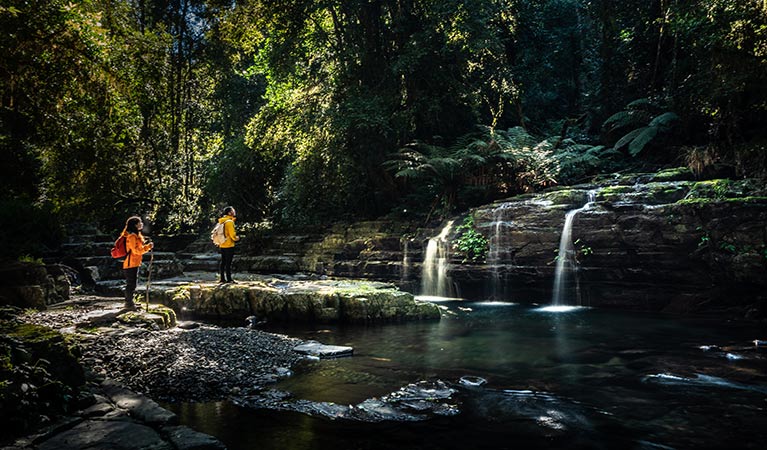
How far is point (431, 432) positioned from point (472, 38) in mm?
14477

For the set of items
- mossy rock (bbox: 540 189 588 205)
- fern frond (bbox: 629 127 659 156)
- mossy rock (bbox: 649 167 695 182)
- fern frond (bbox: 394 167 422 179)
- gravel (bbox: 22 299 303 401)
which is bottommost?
gravel (bbox: 22 299 303 401)

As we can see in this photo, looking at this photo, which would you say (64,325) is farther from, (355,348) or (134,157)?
(134,157)

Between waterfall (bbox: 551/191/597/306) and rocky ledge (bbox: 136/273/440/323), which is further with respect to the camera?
waterfall (bbox: 551/191/597/306)

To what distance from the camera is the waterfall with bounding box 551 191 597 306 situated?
11922mm

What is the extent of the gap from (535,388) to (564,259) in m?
7.26

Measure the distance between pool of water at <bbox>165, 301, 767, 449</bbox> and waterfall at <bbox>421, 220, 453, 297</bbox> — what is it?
4.69 m

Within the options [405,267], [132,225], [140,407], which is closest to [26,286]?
[132,225]

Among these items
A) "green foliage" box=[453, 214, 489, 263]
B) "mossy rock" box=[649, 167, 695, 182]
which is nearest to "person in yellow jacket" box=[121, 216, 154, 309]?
"green foliage" box=[453, 214, 489, 263]

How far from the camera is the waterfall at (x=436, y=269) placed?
45.6ft

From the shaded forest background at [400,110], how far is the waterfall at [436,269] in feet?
8.08

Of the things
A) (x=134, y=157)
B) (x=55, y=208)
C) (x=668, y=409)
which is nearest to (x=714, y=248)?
(x=668, y=409)

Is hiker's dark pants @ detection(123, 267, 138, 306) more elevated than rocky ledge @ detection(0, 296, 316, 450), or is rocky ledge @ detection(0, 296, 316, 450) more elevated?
hiker's dark pants @ detection(123, 267, 138, 306)

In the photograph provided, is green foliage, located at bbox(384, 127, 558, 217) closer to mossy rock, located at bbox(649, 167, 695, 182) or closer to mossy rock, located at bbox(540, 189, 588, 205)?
mossy rock, located at bbox(540, 189, 588, 205)

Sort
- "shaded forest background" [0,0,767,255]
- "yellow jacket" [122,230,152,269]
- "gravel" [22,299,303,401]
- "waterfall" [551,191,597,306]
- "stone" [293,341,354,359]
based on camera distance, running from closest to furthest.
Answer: "gravel" [22,299,303,401] < "stone" [293,341,354,359] < "yellow jacket" [122,230,152,269] < "waterfall" [551,191,597,306] < "shaded forest background" [0,0,767,255]
